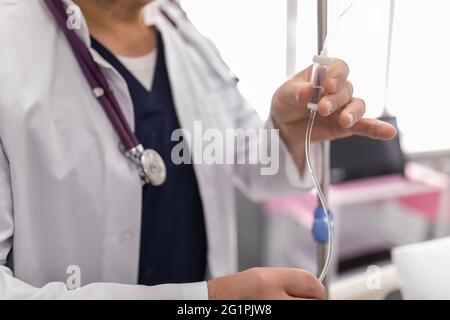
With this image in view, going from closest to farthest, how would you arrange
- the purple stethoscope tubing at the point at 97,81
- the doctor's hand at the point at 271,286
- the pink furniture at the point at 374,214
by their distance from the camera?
the doctor's hand at the point at 271,286, the purple stethoscope tubing at the point at 97,81, the pink furniture at the point at 374,214

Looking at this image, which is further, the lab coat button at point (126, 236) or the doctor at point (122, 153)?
the lab coat button at point (126, 236)

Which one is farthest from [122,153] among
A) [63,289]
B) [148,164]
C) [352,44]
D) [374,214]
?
[374,214]

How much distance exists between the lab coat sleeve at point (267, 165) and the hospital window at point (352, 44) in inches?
1.7

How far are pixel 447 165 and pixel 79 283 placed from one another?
191 cm

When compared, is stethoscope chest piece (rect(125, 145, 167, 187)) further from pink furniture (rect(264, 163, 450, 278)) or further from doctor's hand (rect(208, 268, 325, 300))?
pink furniture (rect(264, 163, 450, 278))

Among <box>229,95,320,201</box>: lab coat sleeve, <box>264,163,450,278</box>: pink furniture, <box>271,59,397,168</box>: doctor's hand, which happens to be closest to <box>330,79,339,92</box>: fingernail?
<box>271,59,397,168</box>: doctor's hand

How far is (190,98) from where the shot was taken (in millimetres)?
739

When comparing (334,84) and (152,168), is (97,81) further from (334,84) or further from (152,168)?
(334,84)

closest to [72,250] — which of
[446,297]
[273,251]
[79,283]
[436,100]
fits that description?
[79,283]

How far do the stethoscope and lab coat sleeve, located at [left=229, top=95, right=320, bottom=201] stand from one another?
7.5 inches

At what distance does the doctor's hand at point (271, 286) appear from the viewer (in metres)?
0.47

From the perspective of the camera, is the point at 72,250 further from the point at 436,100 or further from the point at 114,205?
the point at 436,100

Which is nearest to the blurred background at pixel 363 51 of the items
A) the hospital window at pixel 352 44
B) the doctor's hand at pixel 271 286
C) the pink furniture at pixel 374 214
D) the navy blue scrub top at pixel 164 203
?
the hospital window at pixel 352 44

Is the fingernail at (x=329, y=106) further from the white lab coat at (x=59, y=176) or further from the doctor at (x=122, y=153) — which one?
the white lab coat at (x=59, y=176)
